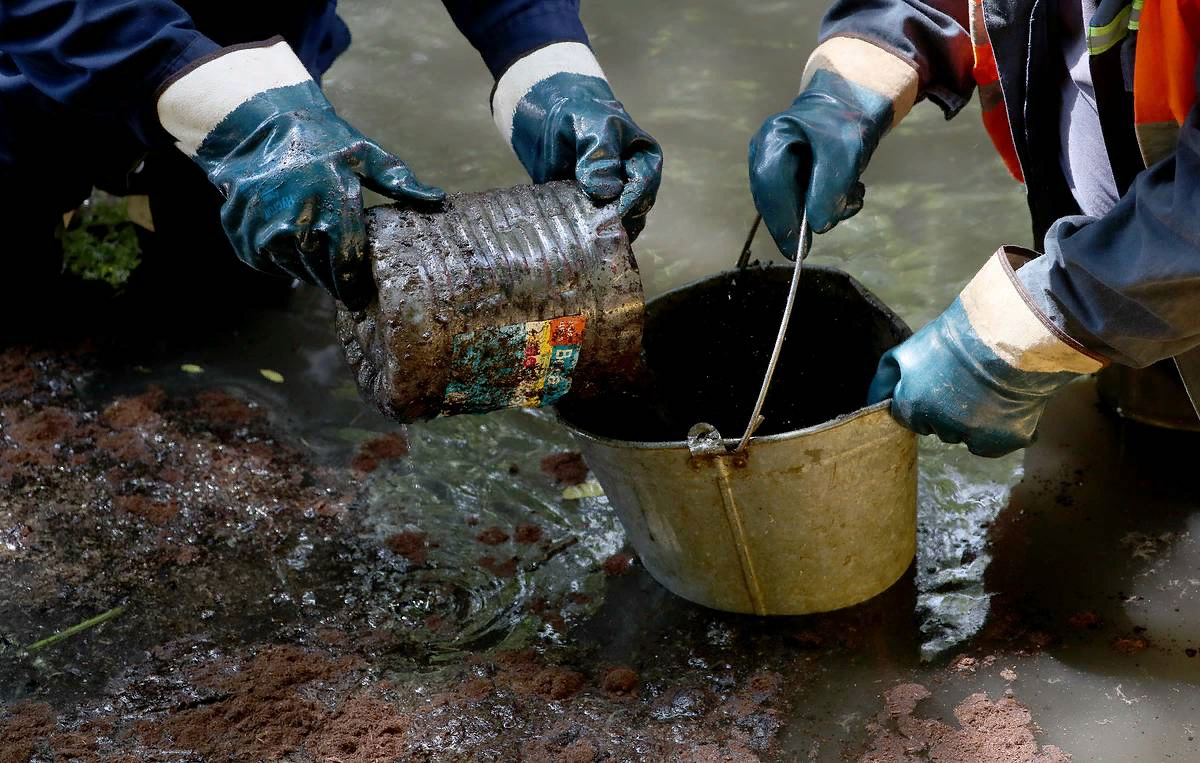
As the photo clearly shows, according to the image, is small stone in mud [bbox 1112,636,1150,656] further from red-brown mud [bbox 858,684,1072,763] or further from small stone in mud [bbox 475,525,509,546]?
small stone in mud [bbox 475,525,509,546]

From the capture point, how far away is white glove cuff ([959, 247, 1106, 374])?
78.8 inches

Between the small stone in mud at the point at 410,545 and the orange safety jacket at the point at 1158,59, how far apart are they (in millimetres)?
1747

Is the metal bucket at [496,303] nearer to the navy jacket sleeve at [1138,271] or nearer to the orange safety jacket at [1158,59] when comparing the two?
the navy jacket sleeve at [1138,271]

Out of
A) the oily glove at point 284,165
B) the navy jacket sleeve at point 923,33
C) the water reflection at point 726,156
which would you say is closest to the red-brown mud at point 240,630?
the water reflection at point 726,156

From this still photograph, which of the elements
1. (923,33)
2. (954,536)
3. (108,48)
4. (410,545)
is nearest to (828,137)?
(923,33)

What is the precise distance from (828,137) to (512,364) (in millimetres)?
861

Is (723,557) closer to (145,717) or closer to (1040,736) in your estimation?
(1040,736)

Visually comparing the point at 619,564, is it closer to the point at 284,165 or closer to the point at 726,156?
the point at 284,165

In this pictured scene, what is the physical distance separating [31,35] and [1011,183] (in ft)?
9.94

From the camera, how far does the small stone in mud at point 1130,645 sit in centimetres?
226

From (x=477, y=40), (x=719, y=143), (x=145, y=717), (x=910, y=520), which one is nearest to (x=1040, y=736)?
(x=910, y=520)

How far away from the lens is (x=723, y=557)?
2297mm

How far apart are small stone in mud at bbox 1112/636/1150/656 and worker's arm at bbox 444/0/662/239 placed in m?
1.28

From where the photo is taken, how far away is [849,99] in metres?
2.45
